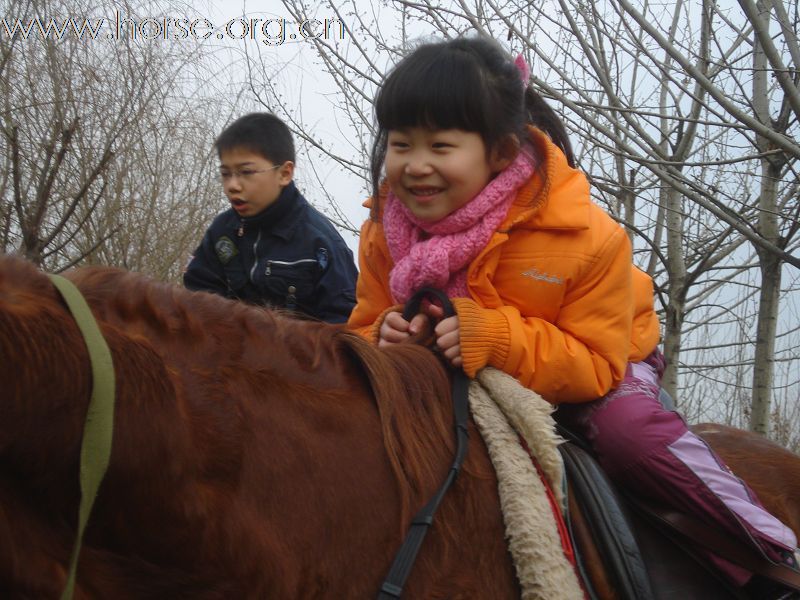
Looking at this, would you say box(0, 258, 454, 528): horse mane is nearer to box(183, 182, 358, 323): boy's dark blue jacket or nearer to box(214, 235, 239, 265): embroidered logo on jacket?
box(183, 182, 358, 323): boy's dark blue jacket

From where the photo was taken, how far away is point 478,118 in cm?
206

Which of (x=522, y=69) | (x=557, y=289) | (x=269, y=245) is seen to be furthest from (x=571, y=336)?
(x=269, y=245)

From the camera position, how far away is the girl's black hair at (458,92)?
204cm

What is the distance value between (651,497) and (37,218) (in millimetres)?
2440

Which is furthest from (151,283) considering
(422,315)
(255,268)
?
(255,268)

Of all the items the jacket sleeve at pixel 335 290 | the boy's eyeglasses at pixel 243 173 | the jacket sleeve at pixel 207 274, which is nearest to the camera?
the jacket sleeve at pixel 335 290

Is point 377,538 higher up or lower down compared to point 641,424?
lower down

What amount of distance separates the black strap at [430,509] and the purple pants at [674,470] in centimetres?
41

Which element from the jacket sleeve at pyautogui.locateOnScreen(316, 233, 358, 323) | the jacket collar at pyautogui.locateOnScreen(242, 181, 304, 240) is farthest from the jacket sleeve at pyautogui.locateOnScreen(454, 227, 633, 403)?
the jacket collar at pyautogui.locateOnScreen(242, 181, 304, 240)

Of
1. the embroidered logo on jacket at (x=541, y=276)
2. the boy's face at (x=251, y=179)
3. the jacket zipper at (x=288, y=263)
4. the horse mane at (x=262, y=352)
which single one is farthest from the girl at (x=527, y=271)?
the boy's face at (x=251, y=179)

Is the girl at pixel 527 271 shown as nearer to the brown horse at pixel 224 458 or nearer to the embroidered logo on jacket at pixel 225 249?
the brown horse at pixel 224 458

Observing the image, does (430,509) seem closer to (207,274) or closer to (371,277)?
(371,277)

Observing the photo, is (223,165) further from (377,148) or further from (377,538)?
(377,538)

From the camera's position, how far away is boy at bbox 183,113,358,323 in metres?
3.55
